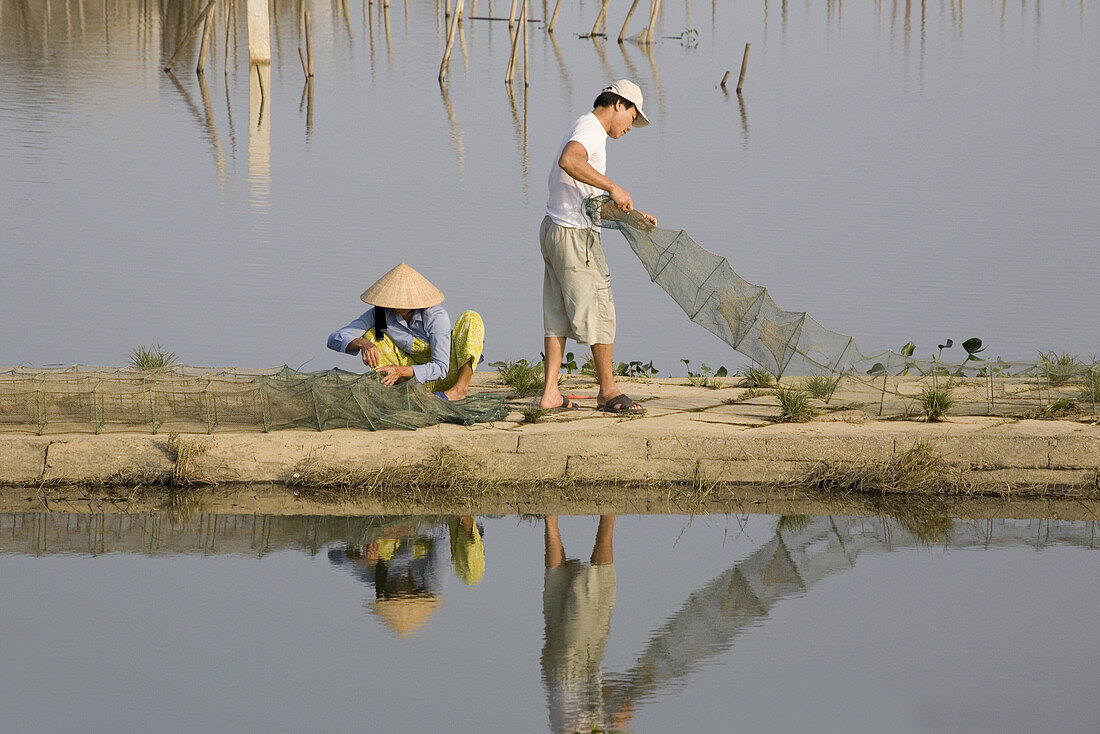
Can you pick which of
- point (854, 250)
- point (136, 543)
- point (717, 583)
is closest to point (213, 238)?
point (854, 250)

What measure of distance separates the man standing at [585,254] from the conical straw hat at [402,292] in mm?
672

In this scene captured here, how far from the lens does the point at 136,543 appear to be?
639 cm

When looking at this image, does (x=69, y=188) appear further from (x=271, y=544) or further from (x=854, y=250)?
(x=271, y=544)

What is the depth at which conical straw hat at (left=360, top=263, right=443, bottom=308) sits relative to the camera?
7.48m

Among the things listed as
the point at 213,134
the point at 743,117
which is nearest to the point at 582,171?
the point at 213,134

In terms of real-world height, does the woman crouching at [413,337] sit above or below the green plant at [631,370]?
above

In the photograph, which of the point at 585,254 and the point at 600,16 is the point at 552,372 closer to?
the point at 585,254

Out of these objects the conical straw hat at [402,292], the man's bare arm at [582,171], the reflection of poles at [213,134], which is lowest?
the conical straw hat at [402,292]

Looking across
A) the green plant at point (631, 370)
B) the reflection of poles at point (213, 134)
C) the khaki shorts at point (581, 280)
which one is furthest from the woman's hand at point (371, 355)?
the reflection of poles at point (213, 134)

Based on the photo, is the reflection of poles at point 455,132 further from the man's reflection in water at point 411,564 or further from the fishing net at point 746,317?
the man's reflection in water at point 411,564

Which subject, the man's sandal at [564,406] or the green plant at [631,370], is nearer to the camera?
the man's sandal at [564,406]

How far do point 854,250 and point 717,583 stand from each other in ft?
32.1

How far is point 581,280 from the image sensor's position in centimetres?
750

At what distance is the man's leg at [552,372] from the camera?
7672mm
